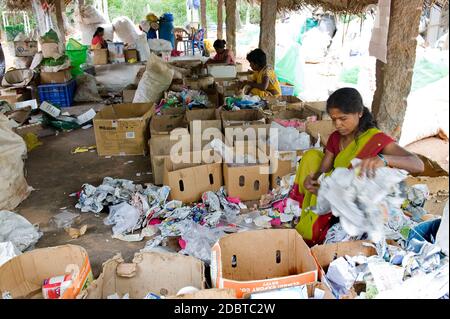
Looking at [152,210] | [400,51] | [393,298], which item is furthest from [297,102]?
[393,298]

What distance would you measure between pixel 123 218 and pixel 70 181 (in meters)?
1.35

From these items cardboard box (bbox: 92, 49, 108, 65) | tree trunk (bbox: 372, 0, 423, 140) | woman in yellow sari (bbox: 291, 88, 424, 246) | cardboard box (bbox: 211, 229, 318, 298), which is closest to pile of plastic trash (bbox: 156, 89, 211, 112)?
tree trunk (bbox: 372, 0, 423, 140)

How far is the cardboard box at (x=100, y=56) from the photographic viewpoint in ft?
35.9

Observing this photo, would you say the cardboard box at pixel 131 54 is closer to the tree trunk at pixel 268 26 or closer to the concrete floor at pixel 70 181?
the tree trunk at pixel 268 26

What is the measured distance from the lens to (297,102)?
5035 millimetres

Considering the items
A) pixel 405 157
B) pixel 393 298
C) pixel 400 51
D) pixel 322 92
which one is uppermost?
pixel 400 51

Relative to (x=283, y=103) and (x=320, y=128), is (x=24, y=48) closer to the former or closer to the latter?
(x=283, y=103)

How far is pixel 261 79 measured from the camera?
546cm

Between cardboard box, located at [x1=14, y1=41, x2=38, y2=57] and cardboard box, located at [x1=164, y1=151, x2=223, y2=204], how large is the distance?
24.3 feet

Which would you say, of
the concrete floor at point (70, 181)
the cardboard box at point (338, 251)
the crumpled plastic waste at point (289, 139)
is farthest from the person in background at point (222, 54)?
the cardboard box at point (338, 251)

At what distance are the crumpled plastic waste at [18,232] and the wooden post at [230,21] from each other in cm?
759

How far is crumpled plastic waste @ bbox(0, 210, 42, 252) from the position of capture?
2904 mm

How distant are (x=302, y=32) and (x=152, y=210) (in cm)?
1818
